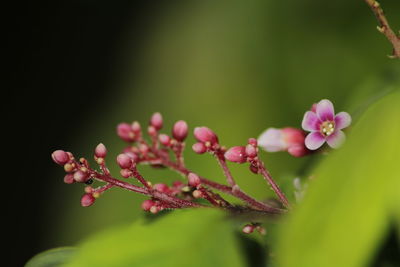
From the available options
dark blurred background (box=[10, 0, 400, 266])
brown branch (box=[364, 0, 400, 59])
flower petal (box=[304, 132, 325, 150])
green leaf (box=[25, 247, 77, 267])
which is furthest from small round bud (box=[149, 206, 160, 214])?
dark blurred background (box=[10, 0, 400, 266])

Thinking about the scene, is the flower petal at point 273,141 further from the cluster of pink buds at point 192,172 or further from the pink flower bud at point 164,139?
the pink flower bud at point 164,139

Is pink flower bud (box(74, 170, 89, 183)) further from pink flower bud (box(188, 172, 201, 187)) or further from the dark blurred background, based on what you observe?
the dark blurred background

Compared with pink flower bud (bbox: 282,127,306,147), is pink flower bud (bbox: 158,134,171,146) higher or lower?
higher

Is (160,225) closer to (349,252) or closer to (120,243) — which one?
(120,243)

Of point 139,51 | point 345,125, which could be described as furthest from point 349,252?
point 139,51

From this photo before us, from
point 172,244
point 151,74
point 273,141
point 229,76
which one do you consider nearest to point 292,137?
point 273,141

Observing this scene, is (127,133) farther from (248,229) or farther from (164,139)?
(248,229)

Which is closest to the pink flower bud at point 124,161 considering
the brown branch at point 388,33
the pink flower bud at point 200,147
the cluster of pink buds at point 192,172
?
the cluster of pink buds at point 192,172
